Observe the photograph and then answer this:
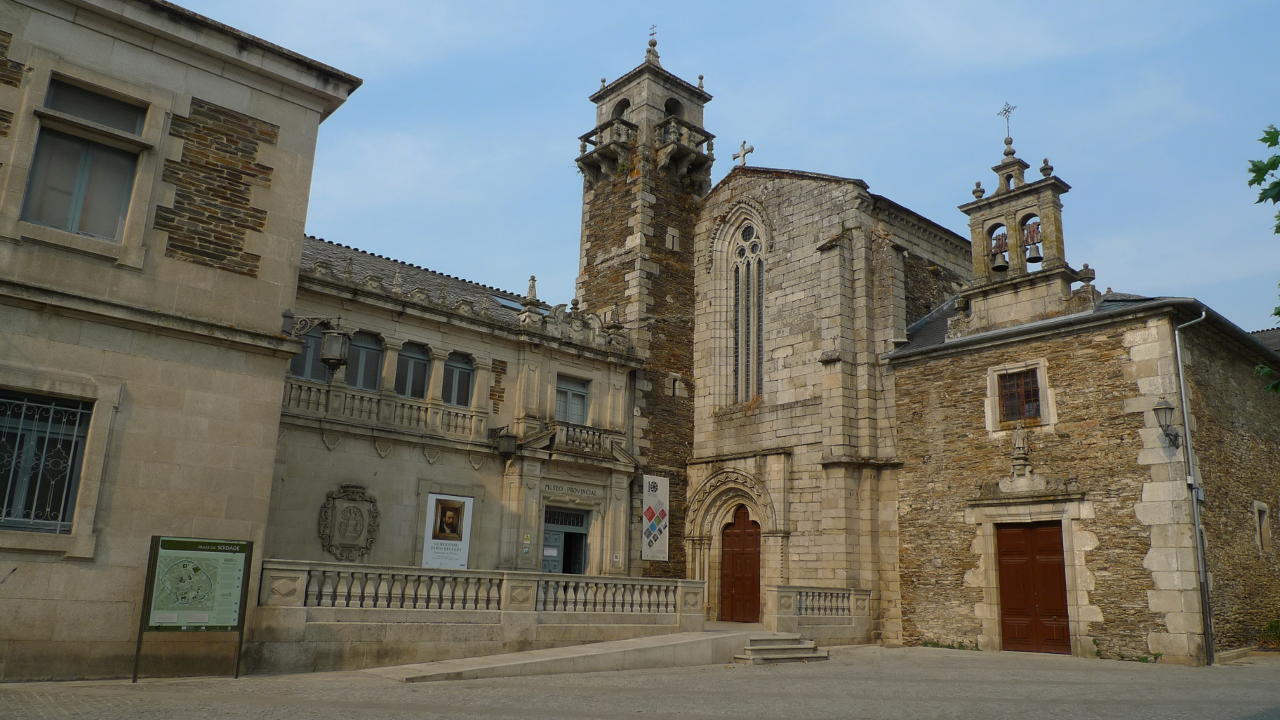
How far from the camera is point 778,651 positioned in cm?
1493

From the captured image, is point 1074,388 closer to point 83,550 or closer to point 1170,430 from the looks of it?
point 1170,430

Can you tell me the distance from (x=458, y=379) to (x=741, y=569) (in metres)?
8.46

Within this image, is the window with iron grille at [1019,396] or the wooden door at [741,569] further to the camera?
the wooden door at [741,569]

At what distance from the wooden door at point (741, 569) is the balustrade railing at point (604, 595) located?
22.2ft

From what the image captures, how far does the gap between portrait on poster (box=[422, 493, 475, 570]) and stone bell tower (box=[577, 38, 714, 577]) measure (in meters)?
4.71

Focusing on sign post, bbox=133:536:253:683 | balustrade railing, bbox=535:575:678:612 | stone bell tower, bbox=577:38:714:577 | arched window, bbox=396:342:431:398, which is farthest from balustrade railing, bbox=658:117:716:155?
sign post, bbox=133:536:253:683

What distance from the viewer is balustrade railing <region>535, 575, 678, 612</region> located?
13688 millimetres

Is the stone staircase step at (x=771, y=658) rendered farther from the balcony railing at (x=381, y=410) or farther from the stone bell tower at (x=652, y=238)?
the balcony railing at (x=381, y=410)

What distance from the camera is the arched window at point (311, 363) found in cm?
1744

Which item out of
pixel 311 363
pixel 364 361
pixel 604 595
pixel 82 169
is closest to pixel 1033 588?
pixel 604 595

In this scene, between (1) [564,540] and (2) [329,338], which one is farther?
(1) [564,540]

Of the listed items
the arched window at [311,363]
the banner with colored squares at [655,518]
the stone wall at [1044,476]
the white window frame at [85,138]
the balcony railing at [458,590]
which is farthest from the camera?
the banner with colored squares at [655,518]

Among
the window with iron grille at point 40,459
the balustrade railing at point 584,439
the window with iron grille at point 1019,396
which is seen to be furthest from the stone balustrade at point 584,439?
the window with iron grille at point 40,459

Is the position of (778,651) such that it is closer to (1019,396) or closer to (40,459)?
(1019,396)
